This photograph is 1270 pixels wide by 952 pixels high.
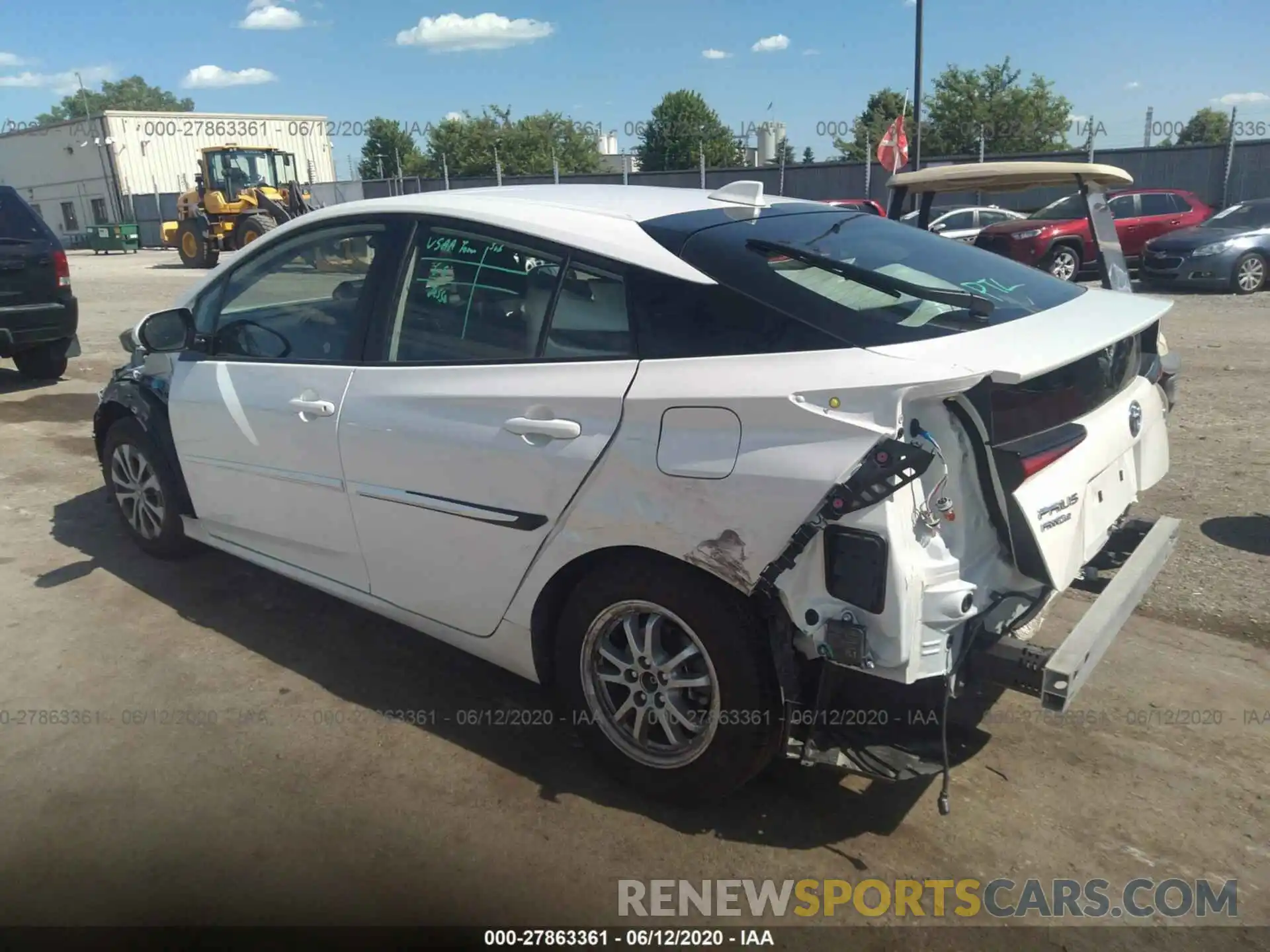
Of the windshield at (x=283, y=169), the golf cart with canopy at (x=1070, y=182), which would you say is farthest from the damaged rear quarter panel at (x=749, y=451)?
the windshield at (x=283, y=169)

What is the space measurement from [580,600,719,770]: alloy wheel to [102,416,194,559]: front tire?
255cm

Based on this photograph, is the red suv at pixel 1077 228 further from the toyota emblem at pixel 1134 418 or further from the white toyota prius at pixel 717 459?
the white toyota prius at pixel 717 459

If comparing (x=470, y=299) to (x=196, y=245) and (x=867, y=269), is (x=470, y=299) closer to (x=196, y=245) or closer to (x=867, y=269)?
(x=867, y=269)

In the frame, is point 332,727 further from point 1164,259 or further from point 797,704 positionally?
point 1164,259

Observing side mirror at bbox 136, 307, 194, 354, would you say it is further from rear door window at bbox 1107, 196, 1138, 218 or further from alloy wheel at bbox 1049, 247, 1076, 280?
rear door window at bbox 1107, 196, 1138, 218

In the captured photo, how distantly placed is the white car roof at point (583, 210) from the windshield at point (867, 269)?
0.12m

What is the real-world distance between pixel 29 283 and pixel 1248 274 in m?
16.1

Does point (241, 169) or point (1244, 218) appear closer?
point (1244, 218)

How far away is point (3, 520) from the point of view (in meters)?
5.61

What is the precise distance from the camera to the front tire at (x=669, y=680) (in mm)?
2596

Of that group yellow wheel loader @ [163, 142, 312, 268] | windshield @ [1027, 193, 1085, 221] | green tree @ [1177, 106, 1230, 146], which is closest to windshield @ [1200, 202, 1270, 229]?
windshield @ [1027, 193, 1085, 221]

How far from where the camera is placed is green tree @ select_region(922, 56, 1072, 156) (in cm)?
4272

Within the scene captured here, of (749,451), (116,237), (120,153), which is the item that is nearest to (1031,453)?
(749,451)

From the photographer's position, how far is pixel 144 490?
468 centimetres
